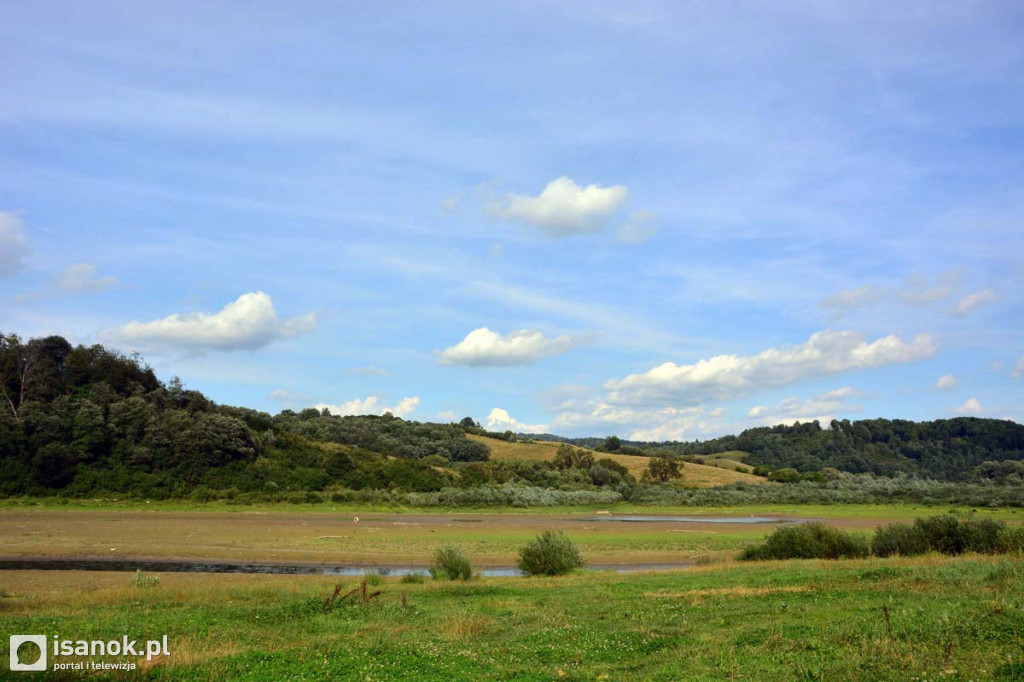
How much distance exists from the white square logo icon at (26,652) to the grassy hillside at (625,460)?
103171 millimetres

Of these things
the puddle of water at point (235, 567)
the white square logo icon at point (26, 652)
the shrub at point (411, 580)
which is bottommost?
the puddle of water at point (235, 567)

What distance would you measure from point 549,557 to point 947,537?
16612 mm

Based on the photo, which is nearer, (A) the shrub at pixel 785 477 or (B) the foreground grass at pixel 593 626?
(B) the foreground grass at pixel 593 626

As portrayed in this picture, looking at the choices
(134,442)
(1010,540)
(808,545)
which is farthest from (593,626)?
(134,442)

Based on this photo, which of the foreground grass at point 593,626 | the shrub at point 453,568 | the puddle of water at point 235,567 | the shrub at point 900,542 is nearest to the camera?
the foreground grass at point 593,626

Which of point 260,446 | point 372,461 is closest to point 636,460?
point 372,461

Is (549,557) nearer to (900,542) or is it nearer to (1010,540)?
(900,542)

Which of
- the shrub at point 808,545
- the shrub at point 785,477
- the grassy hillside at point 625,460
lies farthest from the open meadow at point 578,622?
the shrub at point 785,477

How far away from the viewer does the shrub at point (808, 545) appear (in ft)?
102

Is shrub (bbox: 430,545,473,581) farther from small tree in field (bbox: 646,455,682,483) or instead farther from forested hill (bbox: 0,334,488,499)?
small tree in field (bbox: 646,455,682,483)

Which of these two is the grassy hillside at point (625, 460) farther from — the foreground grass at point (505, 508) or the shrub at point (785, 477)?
the foreground grass at point (505, 508)

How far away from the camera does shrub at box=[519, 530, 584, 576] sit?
3015 centimetres

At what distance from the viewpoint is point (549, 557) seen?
3031 cm

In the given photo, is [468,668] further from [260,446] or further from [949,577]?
[260,446]
